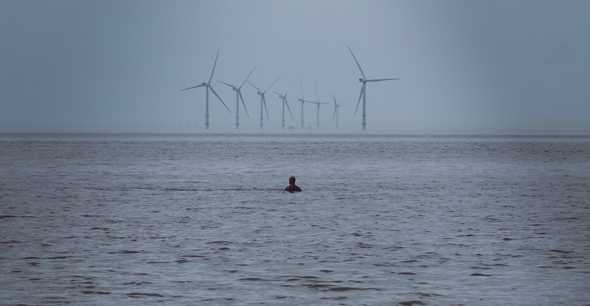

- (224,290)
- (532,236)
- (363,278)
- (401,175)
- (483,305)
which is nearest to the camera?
(483,305)

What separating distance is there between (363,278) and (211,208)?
25500 millimetres

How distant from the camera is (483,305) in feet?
72.5

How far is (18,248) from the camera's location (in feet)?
105

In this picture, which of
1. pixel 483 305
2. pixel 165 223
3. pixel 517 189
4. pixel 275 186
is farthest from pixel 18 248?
pixel 517 189

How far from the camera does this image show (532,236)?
121 ft

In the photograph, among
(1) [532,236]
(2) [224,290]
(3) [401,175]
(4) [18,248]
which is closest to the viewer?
(2) [224,290]

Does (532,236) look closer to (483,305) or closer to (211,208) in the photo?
(483,305)

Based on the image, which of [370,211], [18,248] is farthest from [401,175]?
[18,248]

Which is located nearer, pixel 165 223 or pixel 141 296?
pixel 141 296

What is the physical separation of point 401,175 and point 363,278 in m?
67.7

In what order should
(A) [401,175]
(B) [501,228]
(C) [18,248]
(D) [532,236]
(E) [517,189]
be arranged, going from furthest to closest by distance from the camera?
(A) [401,175], (E) [517,189], (B) [501,228], (D) [532,236], (C) [18,248]

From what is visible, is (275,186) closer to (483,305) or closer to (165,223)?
(165,223)

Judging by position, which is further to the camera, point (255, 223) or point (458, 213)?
point (458, 213)

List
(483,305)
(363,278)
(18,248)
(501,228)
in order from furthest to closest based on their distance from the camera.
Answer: (501,228) < (18,248) < (363,278) < (483,305)
